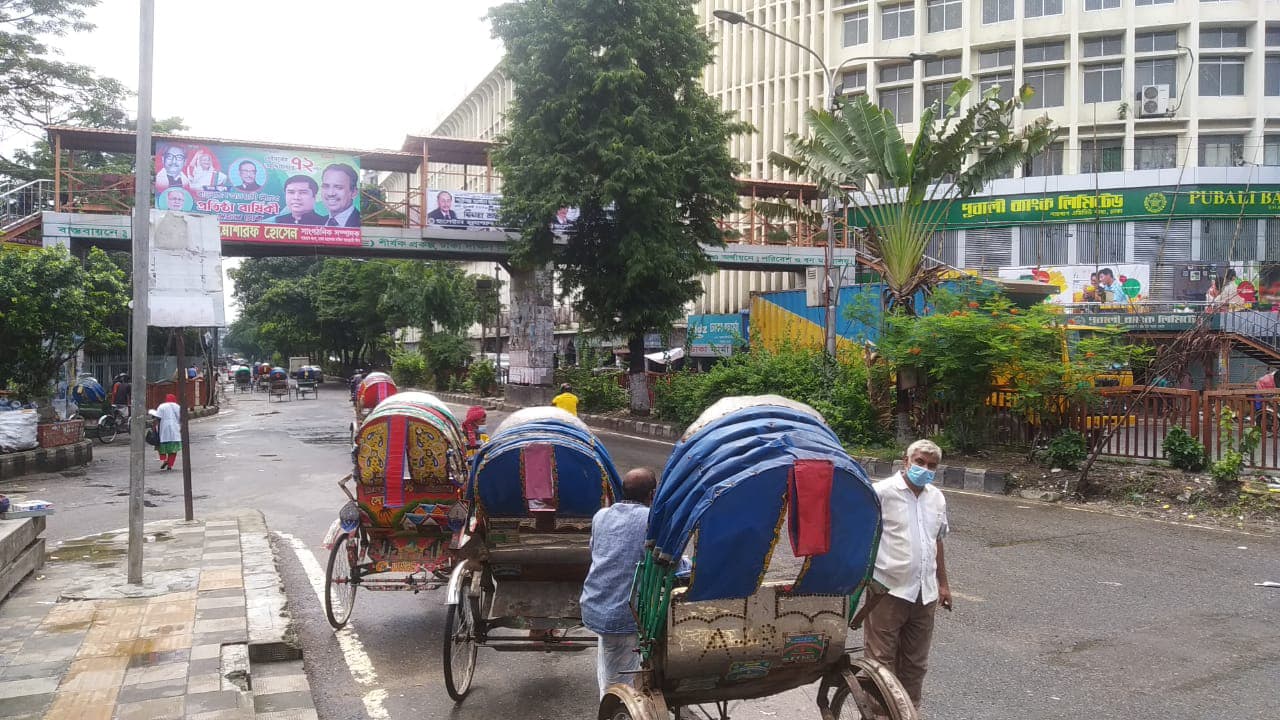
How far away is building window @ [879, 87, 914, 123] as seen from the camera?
4050 centimetres

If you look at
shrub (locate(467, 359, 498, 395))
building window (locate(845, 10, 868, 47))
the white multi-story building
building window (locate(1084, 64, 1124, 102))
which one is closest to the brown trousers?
shrub (locate(467, 359, 498, 395))

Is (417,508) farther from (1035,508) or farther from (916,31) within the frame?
(916,31)

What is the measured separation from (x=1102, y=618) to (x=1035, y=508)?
5.26 meters

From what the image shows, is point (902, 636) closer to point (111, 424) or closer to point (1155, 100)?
point (111, 424)

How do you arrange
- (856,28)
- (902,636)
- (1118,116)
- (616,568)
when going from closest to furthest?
1. (616,568)
2. (902,636)
3. (1118,116)
4. (856,28)

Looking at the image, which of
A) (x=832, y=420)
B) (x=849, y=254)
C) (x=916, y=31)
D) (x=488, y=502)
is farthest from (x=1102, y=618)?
(x=916, y=31)

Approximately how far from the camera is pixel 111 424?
21750 mm

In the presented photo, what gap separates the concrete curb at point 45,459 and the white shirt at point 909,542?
52.5 ft

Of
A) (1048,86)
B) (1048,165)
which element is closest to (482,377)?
(1048,165)

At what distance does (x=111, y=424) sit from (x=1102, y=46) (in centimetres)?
3771

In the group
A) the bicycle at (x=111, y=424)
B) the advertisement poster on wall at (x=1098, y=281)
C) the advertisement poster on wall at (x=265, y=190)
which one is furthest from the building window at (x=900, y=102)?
the bicycle at (x=111, y=424)

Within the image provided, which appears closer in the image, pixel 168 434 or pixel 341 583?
pixel 341 583

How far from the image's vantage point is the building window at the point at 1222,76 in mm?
34969

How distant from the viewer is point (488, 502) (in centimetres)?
592
